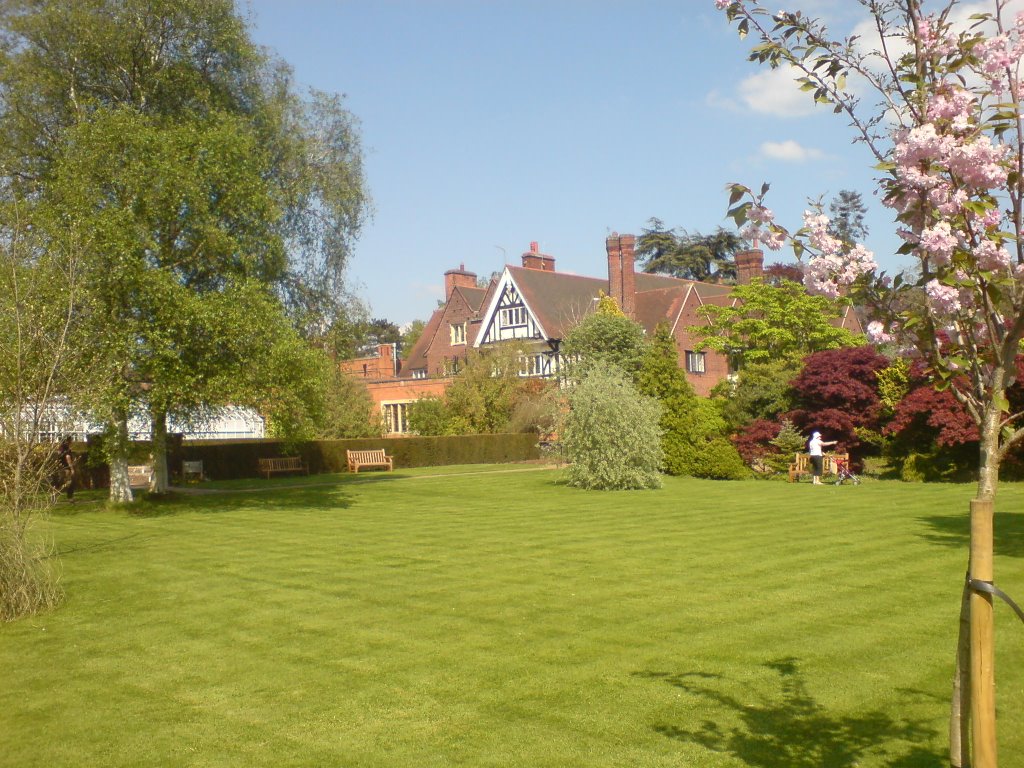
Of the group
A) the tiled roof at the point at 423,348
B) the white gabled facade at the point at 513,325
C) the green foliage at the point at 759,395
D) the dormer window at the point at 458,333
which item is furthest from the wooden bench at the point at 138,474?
the tiled roof at the point at 423,348

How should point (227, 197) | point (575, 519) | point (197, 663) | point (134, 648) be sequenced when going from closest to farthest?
point (197, 663) → point (134, 648) → point (575, 519) → point (227, 197)

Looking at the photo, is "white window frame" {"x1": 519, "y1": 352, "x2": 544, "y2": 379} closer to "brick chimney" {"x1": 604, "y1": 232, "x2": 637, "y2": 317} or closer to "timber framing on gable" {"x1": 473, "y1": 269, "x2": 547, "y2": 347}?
"timber framing on gable" {"x1": 473, "y1": 269, "x2": 547, "y2": 347}

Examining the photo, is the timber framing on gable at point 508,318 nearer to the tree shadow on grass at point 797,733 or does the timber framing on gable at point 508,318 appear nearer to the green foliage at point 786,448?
the green foliage at point 786,448

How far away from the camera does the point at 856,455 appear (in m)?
31.1

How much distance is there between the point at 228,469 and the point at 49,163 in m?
15.4

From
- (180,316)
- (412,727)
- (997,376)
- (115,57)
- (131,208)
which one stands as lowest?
(412,727)

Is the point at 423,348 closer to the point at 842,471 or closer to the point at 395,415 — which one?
the point at 395,415

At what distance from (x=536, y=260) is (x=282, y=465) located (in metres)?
28.1

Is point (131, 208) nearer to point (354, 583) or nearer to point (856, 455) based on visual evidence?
point (354, 583)

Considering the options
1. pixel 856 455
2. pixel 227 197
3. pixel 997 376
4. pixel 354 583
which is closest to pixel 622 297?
pixel 856 455

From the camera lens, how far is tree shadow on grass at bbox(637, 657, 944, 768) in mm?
5789

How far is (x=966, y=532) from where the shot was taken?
50.0ft

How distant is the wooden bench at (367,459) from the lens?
3916 centimetres

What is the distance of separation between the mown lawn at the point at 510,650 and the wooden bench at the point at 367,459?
73.7 ft
